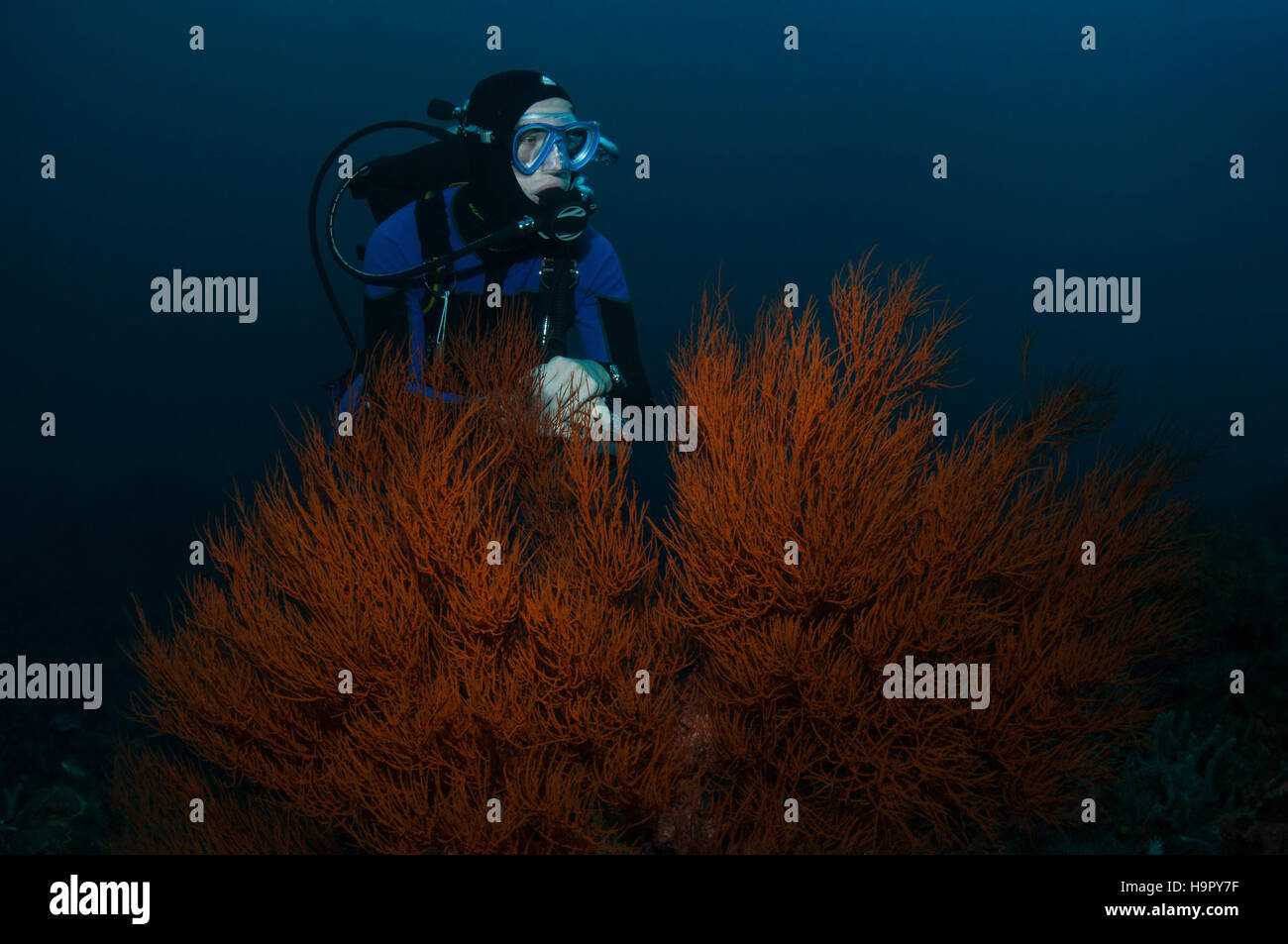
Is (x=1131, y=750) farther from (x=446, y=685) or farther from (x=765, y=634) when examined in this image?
(x=446, y=685)

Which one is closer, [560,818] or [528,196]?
[560,818]

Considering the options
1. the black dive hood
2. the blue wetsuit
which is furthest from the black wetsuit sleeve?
the black dive hood

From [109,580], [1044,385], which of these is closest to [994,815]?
[1044,385]

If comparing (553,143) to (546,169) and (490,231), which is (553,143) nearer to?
(546,169)

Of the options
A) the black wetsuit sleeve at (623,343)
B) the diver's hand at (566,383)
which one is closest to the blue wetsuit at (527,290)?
the black wetsuit sleeve at (623,343)

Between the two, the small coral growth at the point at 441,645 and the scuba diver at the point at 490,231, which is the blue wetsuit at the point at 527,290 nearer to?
the scuba diver at the point at 490,231

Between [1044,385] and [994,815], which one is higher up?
[1044,385]

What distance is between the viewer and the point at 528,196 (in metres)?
2.95

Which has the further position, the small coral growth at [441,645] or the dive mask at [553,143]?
the dive mask at [553,143]

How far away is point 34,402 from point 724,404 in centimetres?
1584

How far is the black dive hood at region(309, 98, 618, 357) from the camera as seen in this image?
287cm

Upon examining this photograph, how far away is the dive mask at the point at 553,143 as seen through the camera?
9.57ft

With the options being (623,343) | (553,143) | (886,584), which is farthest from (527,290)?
(886,584)
